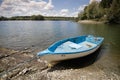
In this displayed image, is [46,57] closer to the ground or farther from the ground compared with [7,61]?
farther from the ground

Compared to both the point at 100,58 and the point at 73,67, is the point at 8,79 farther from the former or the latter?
the point at 100,58

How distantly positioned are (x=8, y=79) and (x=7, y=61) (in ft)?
9.91

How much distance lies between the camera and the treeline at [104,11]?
2136 inches

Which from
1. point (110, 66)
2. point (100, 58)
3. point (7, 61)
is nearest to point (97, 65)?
point (110, 66)

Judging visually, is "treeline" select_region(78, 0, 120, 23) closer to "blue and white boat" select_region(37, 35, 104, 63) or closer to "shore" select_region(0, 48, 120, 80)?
"blue and white boat" select_region(37, 35, 104, 63)

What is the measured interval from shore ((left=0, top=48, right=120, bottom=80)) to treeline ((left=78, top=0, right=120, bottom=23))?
48.7 meters

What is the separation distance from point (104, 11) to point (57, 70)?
58.5 m

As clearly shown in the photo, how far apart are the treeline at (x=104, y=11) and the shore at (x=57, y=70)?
48.7 metres

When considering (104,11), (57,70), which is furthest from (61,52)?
(104,11)

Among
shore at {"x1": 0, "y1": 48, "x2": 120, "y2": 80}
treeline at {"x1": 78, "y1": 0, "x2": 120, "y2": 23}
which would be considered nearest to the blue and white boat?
shore at {"x1": 0, "y1": 48, "x2": 120, "y2": 80}

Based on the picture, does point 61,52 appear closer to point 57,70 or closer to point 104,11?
point 57,70

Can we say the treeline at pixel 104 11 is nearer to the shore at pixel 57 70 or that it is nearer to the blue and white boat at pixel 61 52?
the blue and white boat at pixel 61 52

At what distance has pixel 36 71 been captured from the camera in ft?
29.1

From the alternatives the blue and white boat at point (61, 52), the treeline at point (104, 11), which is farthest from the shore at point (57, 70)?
the treeline at point (104, 11)
